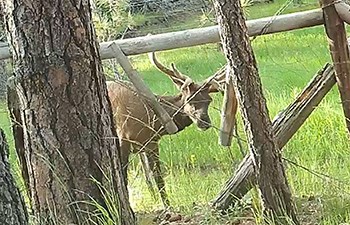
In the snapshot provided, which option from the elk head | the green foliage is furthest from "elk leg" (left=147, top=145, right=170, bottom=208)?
the green foliage

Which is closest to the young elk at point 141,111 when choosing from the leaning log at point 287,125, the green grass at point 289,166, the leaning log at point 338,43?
the green grass at point 289,166

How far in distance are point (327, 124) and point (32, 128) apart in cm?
304

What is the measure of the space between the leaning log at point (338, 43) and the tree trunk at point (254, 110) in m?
0.87

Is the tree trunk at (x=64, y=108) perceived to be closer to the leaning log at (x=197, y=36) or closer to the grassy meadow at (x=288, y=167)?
the grassy meadow at (x=288, y=167)

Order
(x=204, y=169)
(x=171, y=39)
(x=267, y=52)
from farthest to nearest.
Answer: (x=267, y=52)
(x=204, y=169)
(x=171, y=39)

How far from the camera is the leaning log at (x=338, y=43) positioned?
3.85 metres

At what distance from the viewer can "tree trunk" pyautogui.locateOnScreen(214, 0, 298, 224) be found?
305 centimetres

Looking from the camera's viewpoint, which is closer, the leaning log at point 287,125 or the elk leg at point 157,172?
the leaning log at point 287,125

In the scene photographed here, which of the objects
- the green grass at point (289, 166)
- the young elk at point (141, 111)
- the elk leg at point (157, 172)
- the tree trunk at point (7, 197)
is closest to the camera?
the tree trunk at point (7, 197)

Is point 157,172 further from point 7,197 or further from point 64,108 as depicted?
point 7,197

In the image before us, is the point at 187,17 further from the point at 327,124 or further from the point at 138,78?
the point at 138,78

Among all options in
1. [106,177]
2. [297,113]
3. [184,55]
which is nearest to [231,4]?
[106,177]

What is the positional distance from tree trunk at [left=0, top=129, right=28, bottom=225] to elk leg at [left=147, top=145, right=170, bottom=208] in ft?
8.04

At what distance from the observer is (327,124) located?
5.41m
